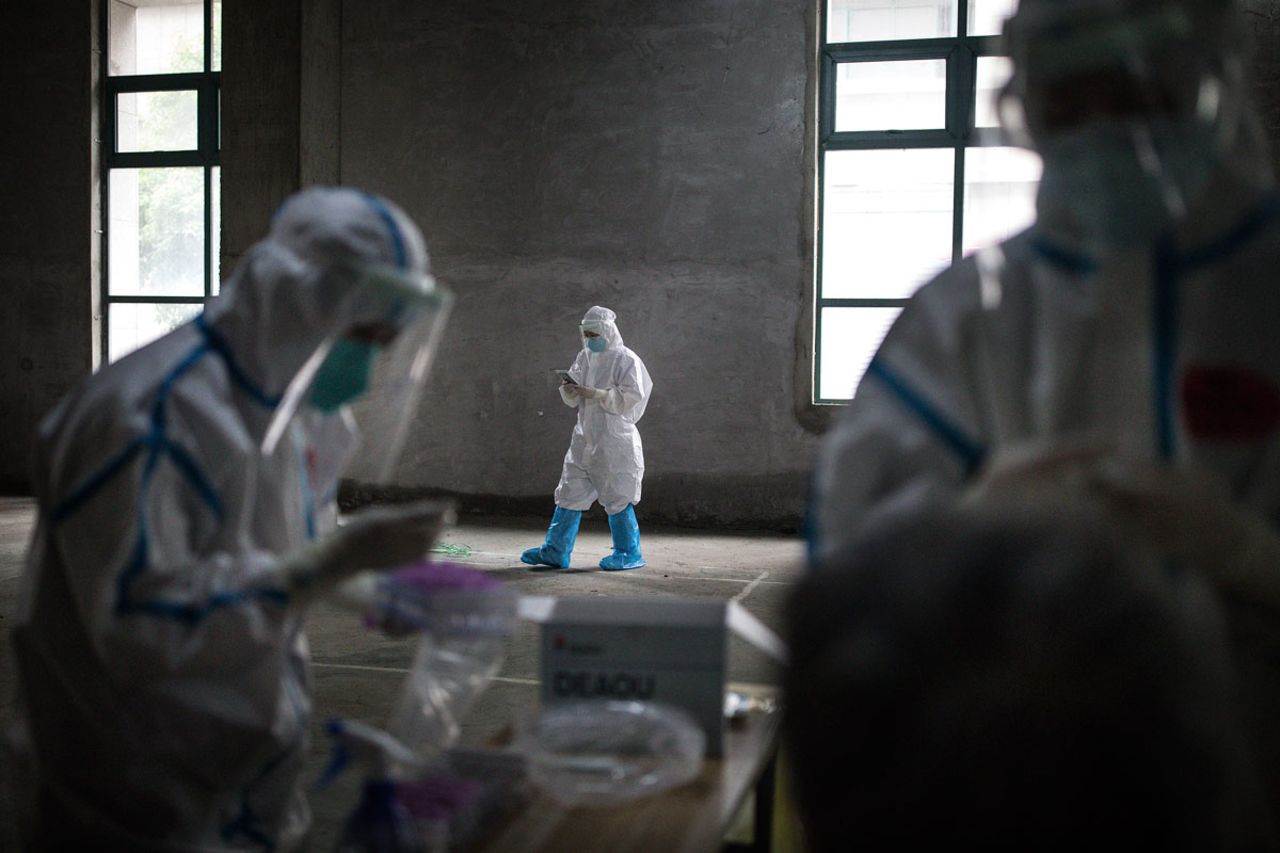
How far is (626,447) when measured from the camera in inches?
254

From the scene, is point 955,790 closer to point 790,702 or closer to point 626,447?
point 790,702

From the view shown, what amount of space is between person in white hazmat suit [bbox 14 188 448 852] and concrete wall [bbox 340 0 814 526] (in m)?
6.36

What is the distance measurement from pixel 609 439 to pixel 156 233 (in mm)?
4907

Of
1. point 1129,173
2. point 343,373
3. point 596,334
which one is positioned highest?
point 1129,173

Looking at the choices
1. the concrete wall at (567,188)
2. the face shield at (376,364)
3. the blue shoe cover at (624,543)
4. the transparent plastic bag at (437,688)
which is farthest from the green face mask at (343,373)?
the concrete wall at (567,188)

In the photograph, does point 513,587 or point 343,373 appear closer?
point 343,373

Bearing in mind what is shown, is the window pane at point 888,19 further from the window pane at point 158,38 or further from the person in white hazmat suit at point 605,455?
the window pane at point 158,38

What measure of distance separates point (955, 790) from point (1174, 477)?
583 millimetres

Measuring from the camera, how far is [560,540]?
625cm

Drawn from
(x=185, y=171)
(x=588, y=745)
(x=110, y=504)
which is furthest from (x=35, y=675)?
(x=185, y=171)

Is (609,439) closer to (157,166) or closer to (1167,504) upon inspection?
(157,166)

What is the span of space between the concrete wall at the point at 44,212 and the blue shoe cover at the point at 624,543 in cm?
501

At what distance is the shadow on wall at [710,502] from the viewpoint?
7.81 meters

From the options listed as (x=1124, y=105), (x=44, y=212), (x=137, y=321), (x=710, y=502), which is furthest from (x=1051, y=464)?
(x=44, y=212)
